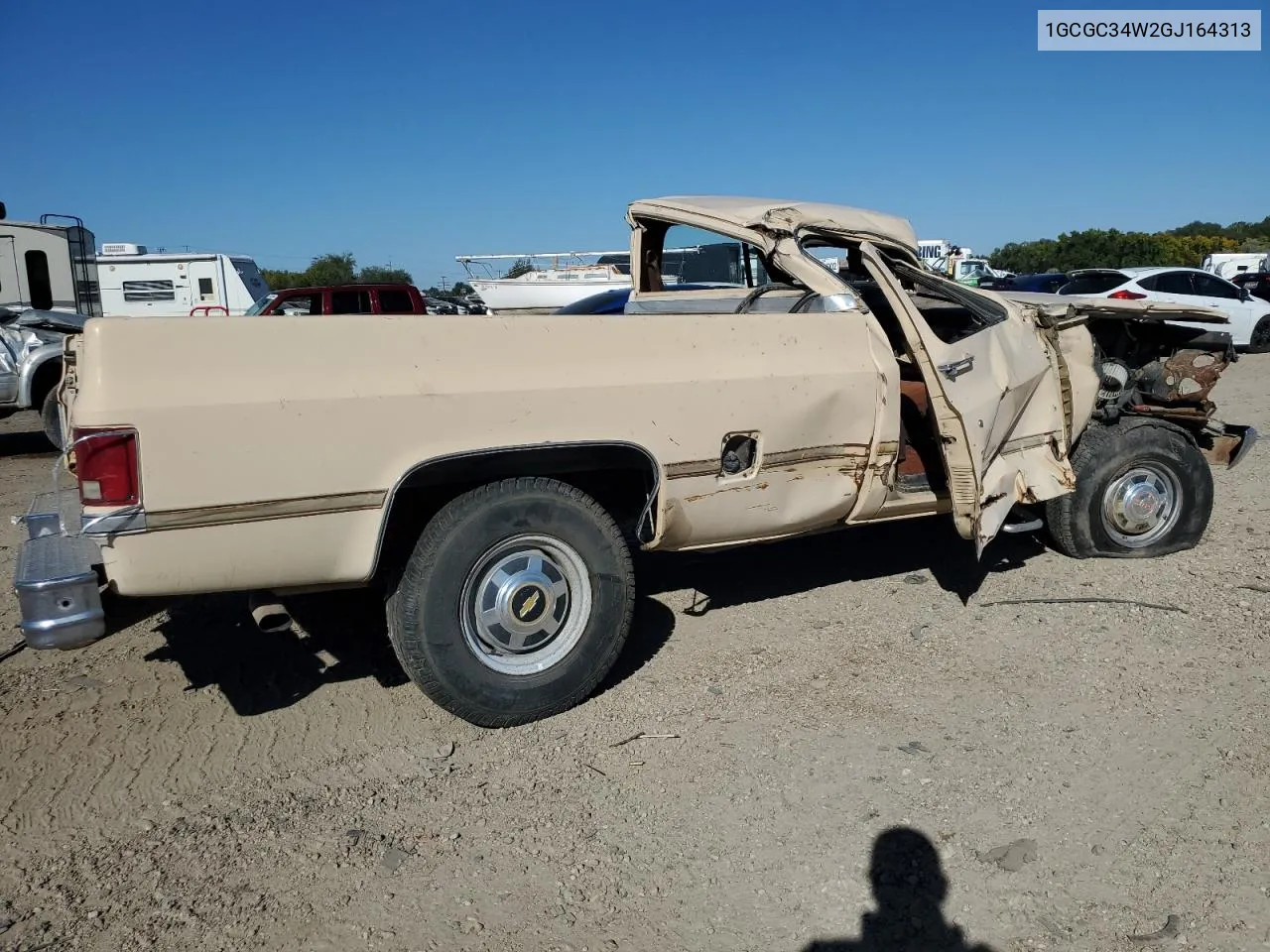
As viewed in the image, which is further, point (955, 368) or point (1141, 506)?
point (1141, 506)

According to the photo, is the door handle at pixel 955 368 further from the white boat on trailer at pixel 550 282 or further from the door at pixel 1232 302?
the door at pixel 1232 302

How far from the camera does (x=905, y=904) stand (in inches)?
112

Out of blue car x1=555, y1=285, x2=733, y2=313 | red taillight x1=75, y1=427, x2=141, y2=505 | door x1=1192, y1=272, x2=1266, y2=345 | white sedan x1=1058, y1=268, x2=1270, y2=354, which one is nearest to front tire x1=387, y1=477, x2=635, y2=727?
red taillight x1=75, y1=427, x2=141, y2=505

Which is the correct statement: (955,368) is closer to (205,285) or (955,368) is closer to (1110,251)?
(205,285)

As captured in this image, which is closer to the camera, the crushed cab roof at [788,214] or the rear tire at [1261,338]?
the crushed cab roof at [788,214]

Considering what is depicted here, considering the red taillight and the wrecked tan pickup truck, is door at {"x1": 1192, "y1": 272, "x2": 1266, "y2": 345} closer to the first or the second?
the wrecked tan pickup truck

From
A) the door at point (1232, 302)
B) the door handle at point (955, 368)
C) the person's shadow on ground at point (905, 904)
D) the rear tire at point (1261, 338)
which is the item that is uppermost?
the door at point (1232, 302)

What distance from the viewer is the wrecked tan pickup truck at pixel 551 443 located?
3123 mm

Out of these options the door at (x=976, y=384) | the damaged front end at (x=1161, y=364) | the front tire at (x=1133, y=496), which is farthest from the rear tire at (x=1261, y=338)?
the door at (x=976, y=384)

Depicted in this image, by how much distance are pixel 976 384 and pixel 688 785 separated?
89.2 inches

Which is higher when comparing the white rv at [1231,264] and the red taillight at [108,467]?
the white rv at [1231,264]

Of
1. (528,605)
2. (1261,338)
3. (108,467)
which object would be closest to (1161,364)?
(528,605)

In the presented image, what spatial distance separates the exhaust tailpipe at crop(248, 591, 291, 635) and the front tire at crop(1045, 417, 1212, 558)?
4095mm

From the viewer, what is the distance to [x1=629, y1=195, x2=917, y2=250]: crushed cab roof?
4.74m
